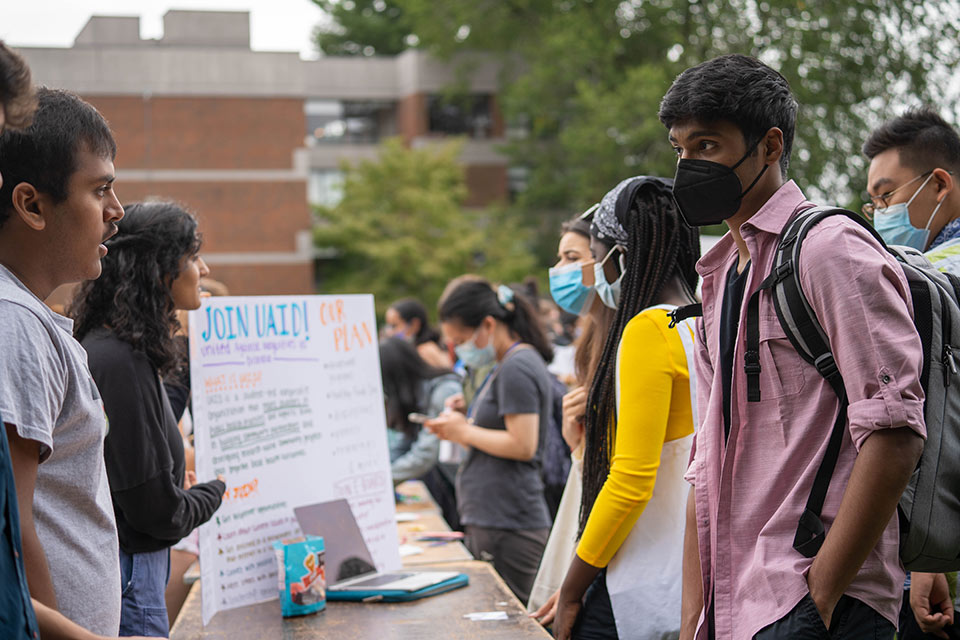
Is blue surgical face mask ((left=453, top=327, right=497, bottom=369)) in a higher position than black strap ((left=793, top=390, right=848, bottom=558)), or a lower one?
lower

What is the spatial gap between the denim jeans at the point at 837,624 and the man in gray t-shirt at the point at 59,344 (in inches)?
52.0

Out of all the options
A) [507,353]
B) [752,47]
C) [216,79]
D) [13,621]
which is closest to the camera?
[13,621]

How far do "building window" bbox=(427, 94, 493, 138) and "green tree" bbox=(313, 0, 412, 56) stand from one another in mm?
6484

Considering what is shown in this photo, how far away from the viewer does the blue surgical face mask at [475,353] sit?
546 centimetres

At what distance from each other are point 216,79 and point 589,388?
106 feet

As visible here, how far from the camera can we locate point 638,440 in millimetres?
2574

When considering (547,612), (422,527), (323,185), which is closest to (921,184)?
(547,612)

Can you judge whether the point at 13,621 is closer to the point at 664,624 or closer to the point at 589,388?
the point at 664,624

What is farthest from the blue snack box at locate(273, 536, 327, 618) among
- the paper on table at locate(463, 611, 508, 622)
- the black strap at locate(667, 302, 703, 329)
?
the black strap at locate(667, 302, 703, 329)

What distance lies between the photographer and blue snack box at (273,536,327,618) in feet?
10.1

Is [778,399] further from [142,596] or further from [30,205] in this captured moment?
[142,596]

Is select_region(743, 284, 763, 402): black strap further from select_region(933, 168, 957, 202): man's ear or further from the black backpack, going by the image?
select_region(933, 168, 957, 202): man's ear

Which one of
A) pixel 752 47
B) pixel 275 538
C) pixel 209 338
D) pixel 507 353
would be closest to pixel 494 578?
pixel 275 538

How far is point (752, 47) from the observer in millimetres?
19172
